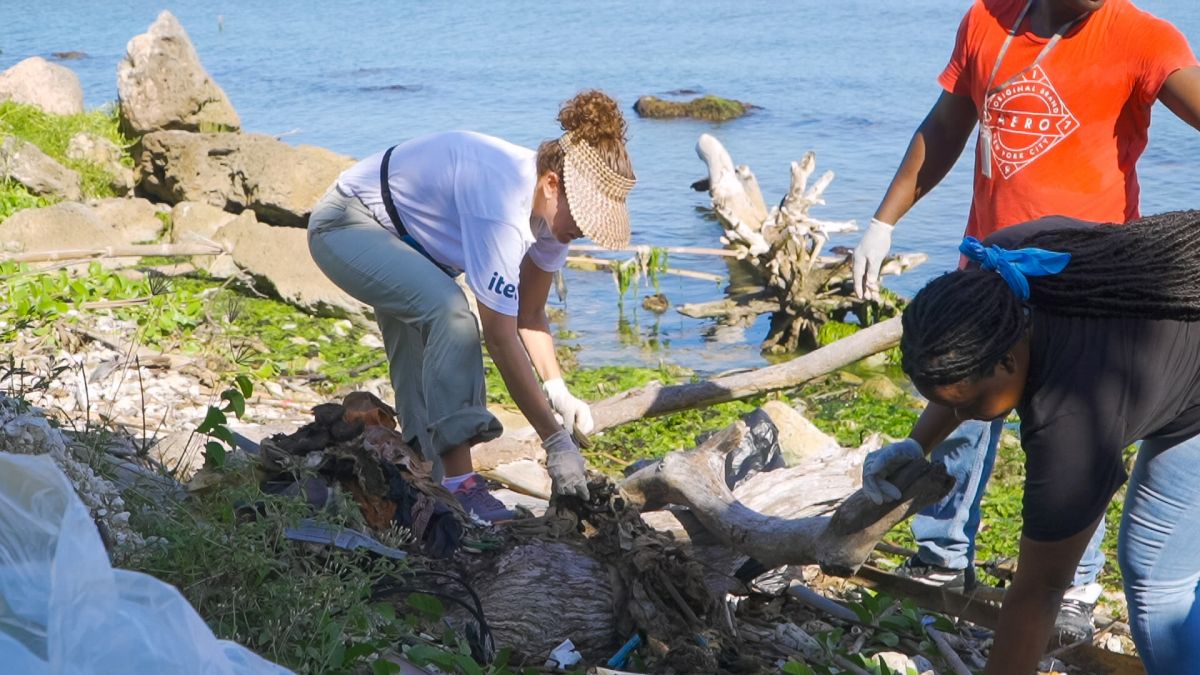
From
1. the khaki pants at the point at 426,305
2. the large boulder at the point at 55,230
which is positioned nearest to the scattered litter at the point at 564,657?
the khaki pants at the point at 426,305

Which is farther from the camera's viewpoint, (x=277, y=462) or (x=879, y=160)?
(x=879, y=160)

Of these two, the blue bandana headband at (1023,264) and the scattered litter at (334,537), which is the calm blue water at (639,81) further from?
the blue bandana headband at (1023,264)

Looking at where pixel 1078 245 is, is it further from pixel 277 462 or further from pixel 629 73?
pixel 629 73

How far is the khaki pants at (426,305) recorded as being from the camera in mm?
4094

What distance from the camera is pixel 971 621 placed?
3828mm

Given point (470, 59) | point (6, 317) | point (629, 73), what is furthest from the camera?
point (470, 59)

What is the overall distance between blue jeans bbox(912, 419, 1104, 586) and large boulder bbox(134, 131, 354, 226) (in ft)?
18.9

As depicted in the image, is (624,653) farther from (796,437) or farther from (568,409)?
(796,437)

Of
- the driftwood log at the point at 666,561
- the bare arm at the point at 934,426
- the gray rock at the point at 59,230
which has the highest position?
the bare arm at the point at 934,426

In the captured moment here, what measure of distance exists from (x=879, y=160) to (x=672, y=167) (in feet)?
7.91

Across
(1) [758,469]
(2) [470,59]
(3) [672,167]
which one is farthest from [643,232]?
(2) [470,59]

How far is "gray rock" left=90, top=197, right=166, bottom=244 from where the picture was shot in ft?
29.1

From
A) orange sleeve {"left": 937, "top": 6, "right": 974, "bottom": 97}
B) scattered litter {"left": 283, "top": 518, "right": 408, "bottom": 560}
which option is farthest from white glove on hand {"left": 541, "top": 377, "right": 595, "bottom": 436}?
orange sleeve {"left": 937, "top": 6, "right": 974, "bottom": 97}

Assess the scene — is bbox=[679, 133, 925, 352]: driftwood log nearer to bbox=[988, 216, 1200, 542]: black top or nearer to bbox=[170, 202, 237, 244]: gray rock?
bbox=[170, 202, 237, 244]: gray rock
